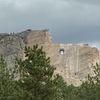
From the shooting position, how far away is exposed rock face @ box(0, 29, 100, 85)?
430 ft

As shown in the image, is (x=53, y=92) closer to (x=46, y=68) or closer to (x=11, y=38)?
(x=46, y=68)

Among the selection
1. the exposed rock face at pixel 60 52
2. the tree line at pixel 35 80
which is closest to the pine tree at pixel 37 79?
the tree line at pixel 35 80

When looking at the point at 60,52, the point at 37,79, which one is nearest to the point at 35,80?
the point at 37,79

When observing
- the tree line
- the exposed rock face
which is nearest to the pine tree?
the tree line

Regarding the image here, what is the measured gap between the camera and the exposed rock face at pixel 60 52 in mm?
131125

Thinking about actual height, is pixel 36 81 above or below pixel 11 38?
below

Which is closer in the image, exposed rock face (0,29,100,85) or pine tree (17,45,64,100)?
pine tree (17,45,64,100)

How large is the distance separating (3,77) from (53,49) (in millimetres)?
94337

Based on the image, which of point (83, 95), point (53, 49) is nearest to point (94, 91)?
point (83, 95)

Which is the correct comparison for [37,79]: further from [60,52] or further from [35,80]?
[60,52]

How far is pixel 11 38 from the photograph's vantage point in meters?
132

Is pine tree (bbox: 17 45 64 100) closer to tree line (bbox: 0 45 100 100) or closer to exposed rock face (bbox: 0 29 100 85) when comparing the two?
tree line (bbox: 0 45 100 100)

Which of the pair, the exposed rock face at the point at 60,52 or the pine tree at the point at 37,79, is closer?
the pine tree at the point at 37,79

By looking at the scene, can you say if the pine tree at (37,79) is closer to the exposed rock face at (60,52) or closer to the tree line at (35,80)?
the tree line at (35,80)
